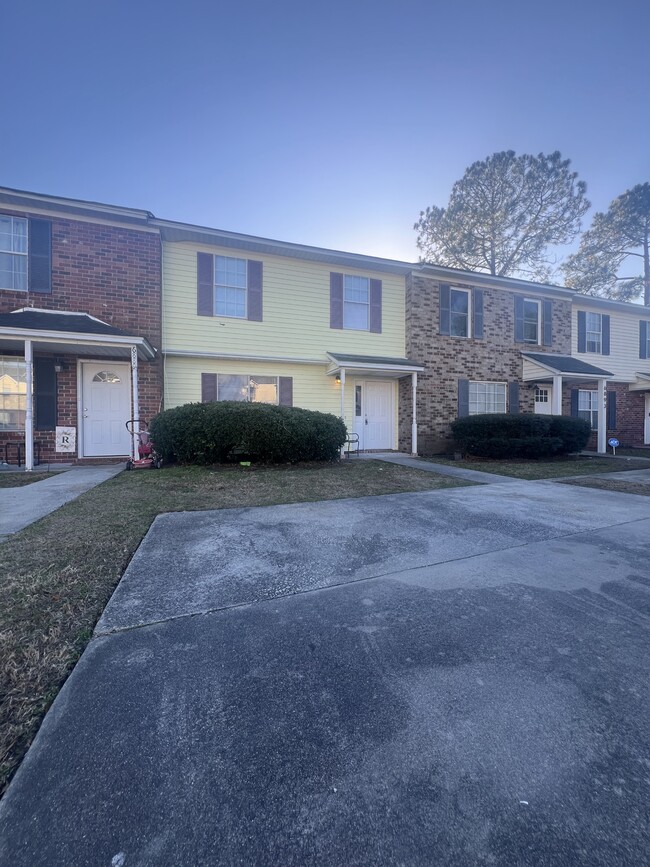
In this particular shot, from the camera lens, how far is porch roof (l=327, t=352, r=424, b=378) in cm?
1051

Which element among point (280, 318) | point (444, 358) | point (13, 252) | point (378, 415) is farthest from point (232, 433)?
point (444, 358)

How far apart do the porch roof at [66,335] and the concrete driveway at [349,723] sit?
6799 millimetres

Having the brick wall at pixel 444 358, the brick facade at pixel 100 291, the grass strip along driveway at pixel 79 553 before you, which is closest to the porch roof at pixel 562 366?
the brick wall at pixel 444 358

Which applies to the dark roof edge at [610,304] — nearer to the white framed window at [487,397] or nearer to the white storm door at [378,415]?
the white framed window at [487,397]

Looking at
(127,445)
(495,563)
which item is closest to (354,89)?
(127,445)

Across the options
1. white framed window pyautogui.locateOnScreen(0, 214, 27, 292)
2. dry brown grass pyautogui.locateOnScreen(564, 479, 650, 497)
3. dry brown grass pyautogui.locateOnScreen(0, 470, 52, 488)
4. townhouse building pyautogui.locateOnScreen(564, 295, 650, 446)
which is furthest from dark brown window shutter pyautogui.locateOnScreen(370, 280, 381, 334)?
dry brown grass pyautogui.locateOnScreen(0, 470, 52, 488)

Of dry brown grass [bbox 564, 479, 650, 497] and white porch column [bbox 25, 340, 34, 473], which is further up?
white porch column [bbox 25, 340, 34, 473]

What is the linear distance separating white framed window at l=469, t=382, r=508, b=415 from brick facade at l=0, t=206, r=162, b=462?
9.83m

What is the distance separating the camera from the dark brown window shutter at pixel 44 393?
888cm

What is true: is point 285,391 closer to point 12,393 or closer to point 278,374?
point 278,374

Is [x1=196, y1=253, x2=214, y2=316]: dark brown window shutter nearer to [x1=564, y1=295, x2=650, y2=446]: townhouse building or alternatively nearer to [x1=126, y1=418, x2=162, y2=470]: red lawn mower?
[x1=126, y1=418, x2=162, y2=470]: red lawn mower

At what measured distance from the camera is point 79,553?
317 centimetres

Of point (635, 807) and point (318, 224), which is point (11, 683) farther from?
point (318, 224)

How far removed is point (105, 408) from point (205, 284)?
13.8 feet
